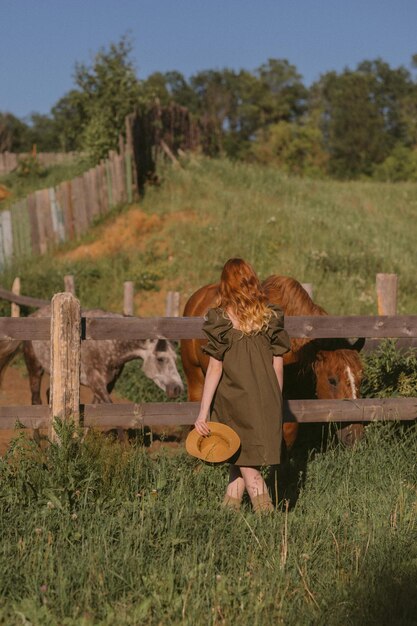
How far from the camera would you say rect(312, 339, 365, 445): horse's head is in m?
7.04

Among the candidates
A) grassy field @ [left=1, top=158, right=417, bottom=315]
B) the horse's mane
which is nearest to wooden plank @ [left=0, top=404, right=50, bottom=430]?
the horse's mane

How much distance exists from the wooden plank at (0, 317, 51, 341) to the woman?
1672 millimetres

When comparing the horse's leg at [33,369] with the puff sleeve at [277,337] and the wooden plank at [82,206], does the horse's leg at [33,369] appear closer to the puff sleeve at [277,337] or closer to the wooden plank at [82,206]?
the puff sleeve at [277,337]

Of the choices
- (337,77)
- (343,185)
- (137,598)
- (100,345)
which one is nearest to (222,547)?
(137,598)

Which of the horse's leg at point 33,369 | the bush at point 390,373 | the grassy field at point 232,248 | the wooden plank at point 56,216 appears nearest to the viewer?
the bush at point 390,373

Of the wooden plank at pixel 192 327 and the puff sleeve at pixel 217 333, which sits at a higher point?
the puff sleeve at pixel 217 333

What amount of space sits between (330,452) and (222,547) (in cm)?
233

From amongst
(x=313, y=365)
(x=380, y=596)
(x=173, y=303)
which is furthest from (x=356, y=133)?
(x=380, y=596)

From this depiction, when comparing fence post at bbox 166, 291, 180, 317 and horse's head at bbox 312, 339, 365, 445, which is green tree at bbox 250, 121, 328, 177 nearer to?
fence post at bbox 166, 291, 180, 317

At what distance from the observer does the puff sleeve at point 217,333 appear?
17.9 feet

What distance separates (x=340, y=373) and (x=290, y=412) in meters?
0.54

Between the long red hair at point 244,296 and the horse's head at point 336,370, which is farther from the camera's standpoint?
the horse's head at point 336,370

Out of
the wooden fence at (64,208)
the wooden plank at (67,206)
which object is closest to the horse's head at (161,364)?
the wooden fence at (64,208)

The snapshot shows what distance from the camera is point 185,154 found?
28172mm
